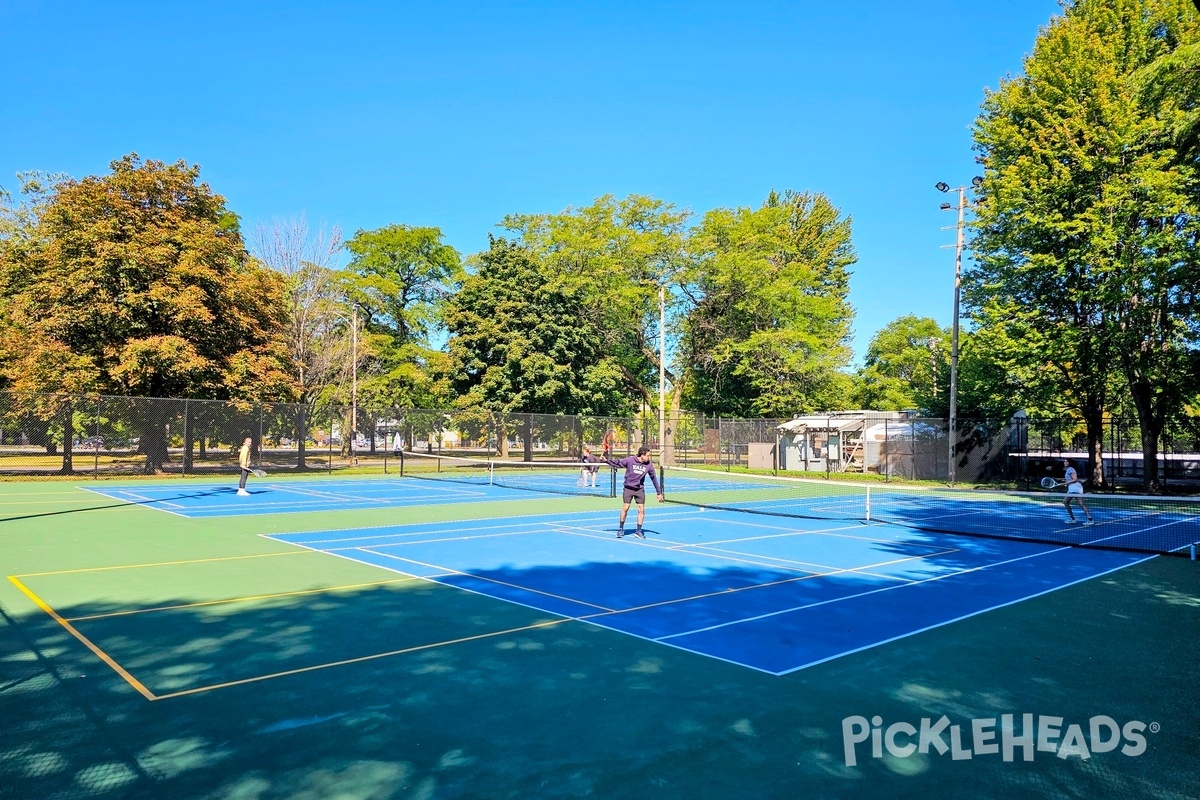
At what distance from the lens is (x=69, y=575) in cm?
1028

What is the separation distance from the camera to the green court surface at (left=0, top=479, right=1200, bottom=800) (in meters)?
4.47

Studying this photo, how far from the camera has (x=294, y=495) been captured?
2430 cm

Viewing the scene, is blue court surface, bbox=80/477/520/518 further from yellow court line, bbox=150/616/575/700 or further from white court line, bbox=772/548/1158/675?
white court line, bbox=772/548/1158/675

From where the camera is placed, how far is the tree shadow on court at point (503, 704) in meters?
4.45

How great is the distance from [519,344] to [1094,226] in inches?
1106

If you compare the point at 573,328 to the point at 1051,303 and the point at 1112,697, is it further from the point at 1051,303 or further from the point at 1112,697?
the point at 1112,697

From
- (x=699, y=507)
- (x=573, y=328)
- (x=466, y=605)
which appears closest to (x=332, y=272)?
(x=573, y=328)

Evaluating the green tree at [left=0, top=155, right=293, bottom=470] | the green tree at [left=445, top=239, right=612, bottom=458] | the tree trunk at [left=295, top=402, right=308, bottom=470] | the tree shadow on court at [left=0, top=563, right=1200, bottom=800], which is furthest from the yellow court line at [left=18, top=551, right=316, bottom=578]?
the green tree at [left=445, top=239, right=612, bottom=458]

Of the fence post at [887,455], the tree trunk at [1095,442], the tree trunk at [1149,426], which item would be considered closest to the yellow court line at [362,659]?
the tree trunk at [1149,426]

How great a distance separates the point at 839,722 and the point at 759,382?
4447 centimetres

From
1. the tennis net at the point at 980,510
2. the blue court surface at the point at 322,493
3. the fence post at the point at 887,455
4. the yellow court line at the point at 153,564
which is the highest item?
the fence post at the point at 887,455

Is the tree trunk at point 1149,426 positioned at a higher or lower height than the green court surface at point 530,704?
higher

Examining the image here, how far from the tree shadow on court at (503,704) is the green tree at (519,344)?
35172 millimetres

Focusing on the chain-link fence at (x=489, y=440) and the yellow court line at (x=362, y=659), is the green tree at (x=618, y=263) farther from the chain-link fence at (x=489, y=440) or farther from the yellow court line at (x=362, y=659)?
the yellow court line at (x=362, y=659)
